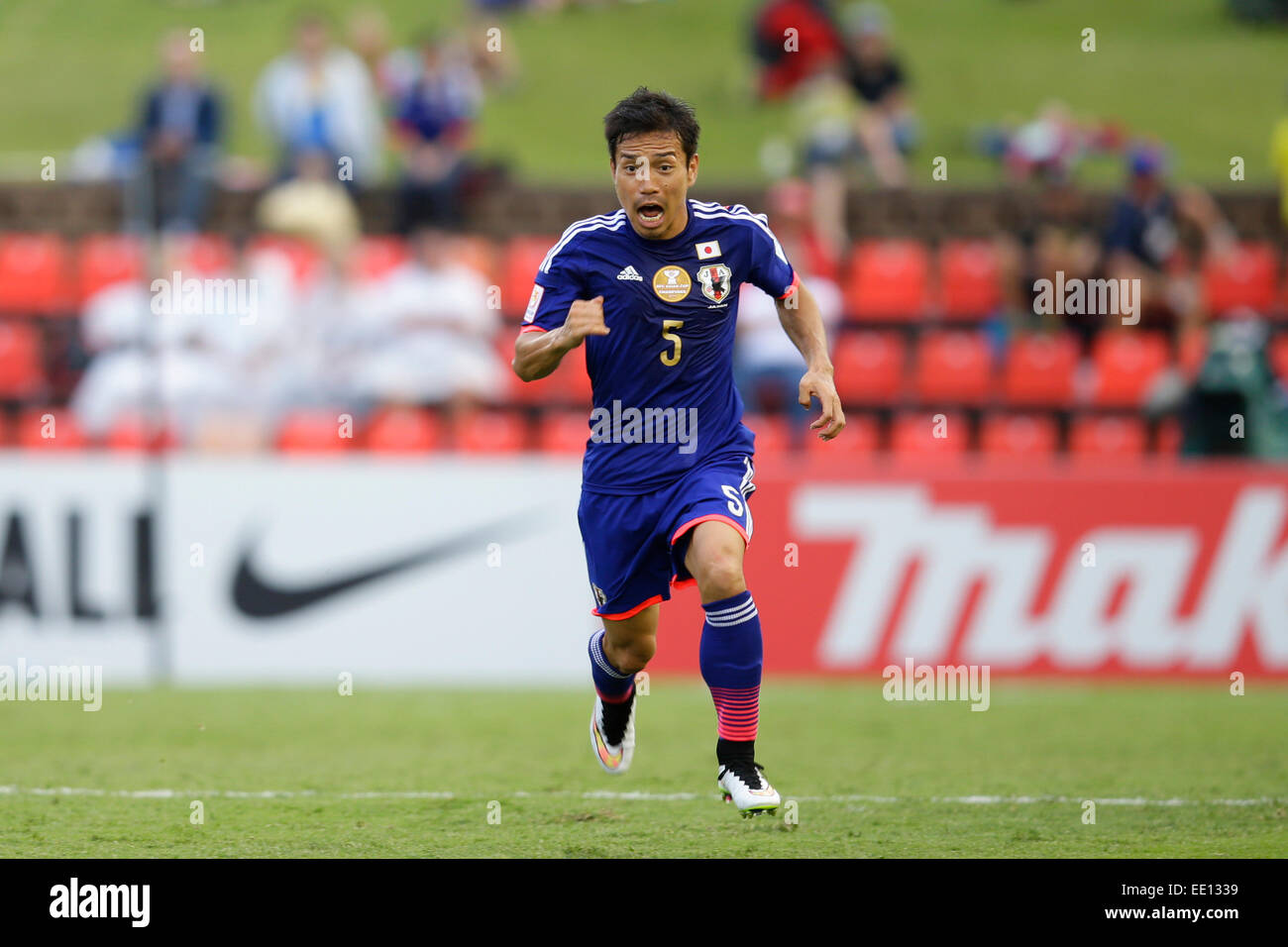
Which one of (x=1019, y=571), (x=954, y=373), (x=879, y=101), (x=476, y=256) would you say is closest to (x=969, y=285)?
(x=954, y=373)

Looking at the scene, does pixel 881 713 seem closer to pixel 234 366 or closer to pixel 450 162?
pixel 234 366

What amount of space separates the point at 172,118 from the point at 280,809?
9934mm

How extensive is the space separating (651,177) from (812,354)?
86 centimetres

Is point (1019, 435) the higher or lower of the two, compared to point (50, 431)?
lower

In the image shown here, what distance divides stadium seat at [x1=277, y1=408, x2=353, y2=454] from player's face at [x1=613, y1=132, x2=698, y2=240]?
6.91 meters

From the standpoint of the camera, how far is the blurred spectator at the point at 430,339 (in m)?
13.2

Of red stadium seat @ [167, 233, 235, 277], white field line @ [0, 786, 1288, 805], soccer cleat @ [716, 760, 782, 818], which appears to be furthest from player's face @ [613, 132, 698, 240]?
red stadium seat @ [167, 233, 235, 277]

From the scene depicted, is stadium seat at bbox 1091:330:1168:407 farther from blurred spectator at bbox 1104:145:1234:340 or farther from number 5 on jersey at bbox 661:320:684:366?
number 5 on jersey at bbox 661:320:684:366

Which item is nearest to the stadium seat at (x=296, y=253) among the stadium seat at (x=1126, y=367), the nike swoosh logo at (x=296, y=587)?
the nike swoosh logo at (x=296, y=587)

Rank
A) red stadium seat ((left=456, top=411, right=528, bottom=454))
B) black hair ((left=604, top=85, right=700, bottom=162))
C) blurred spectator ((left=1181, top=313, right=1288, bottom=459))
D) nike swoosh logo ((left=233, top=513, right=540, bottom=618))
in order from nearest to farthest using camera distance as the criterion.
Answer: black hair ((left=604, top=85, right=700, bottom=162))
nike swoosh logo ((left=233, top=513, right=540, bottom=618))
blurred spectator ((left=1181, top=313, right=1288, bottom=459))
red stadium seat ((left=456, top=411, right=528, bottom=454))

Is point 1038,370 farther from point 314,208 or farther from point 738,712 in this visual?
point 738,712

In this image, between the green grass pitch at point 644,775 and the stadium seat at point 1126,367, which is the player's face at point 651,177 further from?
the stadium seat at point 1126,367

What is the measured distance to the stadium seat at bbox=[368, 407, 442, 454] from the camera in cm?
1286

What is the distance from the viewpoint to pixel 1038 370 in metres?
14.0
